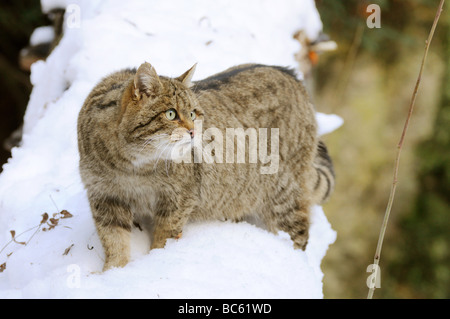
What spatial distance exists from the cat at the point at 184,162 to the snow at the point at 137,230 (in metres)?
0.13

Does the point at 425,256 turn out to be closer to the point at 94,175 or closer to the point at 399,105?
the point at 399,105

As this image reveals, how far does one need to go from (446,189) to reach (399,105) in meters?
1.31

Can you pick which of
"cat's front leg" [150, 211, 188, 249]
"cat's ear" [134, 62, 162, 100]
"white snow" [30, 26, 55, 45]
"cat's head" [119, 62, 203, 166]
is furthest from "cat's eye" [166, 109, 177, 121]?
"white snow" [30, 26, 55, 45]

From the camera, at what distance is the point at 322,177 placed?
3117 mm

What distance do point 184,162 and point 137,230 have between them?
480mm

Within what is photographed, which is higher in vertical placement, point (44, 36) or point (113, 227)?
point (44, 36)

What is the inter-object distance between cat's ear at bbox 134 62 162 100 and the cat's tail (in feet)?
4.50

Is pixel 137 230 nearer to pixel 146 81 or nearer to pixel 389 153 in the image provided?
pixel 146 81

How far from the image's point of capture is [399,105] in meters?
6.24

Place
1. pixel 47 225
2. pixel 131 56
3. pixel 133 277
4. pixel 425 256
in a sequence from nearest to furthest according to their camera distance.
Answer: pixel 133 277 < pixel 47 225 < pixel 131 56 < pixel 425 256

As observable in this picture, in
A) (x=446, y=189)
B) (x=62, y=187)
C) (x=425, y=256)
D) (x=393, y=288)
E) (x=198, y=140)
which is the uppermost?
(x=198, y=140)

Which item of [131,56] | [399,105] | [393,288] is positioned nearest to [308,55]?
[131,56]

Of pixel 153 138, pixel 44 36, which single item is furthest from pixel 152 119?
pixel 44 36

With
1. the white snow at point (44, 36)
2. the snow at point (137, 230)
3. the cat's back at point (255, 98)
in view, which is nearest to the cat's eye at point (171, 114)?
the cat's back at point (255, 98)
